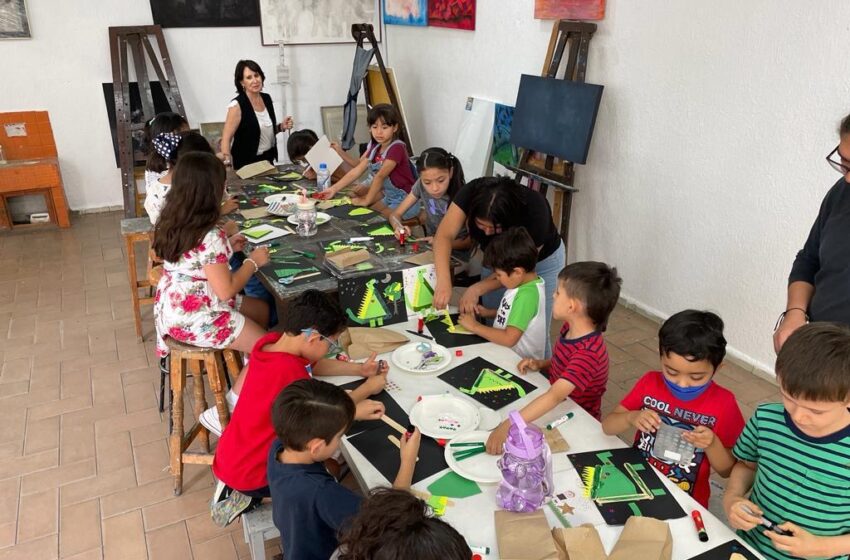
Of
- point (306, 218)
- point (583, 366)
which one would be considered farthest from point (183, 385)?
point (583, 366)

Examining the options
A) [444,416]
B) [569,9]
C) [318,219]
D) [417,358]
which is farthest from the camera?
[569,9]

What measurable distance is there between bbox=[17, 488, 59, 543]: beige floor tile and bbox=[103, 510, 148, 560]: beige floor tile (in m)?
0.22

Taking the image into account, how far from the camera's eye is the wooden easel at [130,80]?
5742 mm

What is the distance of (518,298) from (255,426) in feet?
3.47

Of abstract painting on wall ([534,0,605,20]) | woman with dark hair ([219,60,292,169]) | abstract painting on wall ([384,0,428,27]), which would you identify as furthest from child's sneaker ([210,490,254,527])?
abstract painting on wall ([384,0,428,27])

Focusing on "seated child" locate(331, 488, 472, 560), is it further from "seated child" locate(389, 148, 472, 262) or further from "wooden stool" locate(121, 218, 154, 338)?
"wooden stool" locate(121, 218, 154, 338)

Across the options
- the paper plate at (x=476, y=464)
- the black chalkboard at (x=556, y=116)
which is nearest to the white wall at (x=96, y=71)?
the black chalkboard at (x=556, y=116)

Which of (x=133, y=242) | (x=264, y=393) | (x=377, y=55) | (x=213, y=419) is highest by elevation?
(x=377, y=55)

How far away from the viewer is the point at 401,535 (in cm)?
103

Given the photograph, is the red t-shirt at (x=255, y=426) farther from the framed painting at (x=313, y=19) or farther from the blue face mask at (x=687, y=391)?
the framed painting at (x=313, y=19)

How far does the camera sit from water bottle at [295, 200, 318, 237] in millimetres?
3191

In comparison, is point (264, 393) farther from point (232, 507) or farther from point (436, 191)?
point (436, 191)

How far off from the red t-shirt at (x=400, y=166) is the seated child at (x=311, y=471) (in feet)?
7.98

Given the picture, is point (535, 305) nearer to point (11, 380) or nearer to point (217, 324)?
point (217, 324)
